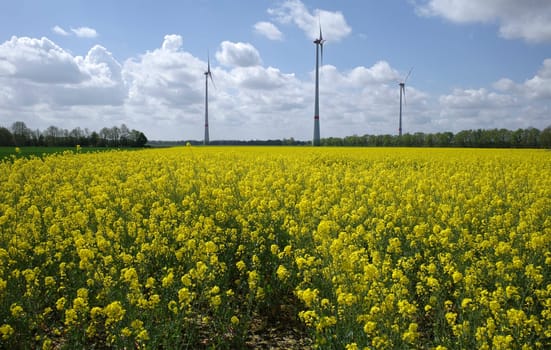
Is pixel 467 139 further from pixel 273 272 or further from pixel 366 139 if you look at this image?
pixel 273 272

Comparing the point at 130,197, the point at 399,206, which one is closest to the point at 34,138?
the point at 130,197

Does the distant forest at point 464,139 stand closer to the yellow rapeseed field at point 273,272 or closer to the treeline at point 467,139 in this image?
the treeline at point 467,139

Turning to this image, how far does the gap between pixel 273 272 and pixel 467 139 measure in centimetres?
6542

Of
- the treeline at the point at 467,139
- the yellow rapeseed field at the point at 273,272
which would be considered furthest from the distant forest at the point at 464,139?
the yellow rapeseed field at the point at 273,272

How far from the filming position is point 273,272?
6.14m

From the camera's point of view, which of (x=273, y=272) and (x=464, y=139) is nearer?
(x=273, y=272)

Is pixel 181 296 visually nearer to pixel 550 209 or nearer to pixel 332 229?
pixel 332 229

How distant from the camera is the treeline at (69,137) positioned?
61.2 m

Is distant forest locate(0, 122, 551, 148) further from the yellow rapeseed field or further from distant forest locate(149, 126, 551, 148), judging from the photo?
the yellow rapeseed field

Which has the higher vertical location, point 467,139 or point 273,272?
point 467,139

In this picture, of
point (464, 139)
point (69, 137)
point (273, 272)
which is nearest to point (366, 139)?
point (464, 139)

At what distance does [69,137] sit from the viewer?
67.8 meters

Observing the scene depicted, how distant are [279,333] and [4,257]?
158 inches

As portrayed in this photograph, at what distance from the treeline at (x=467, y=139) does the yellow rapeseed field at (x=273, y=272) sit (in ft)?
175
